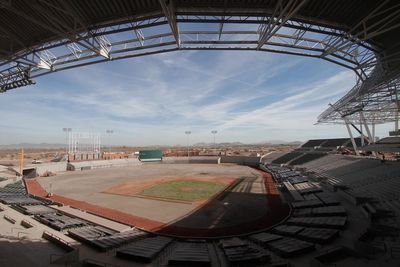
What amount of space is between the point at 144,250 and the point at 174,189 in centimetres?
2309

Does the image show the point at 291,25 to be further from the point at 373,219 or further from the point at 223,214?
the point at 223,214

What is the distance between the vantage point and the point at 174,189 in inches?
1566

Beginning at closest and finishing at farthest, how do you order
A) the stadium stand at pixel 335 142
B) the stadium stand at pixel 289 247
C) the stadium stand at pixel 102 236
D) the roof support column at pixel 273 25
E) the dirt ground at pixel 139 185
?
the roof support column at pixel 273 25
the stadium stand at pixel 289 247
the stadium stand at pixel 102 236
the dirt ground at pixel 139 185
the stadium stand at pixel 335 142

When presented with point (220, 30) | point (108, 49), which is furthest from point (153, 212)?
point (220, 30)

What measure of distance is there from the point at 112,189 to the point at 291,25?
112 feet

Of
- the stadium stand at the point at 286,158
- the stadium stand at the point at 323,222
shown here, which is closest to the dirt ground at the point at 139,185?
the stadium stand at the point at 323,222

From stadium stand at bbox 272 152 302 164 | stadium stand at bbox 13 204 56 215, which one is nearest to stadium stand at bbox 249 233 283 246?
stadium stand at bbox 13 204 56 215

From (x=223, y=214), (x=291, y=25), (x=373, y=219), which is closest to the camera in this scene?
(x=291, y=25)

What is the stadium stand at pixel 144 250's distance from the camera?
51.9ft

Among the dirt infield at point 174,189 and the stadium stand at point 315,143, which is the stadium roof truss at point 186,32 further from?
the stadium stand at point 315,143

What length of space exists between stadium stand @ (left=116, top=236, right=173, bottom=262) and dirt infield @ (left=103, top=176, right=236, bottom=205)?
12859 millimetres

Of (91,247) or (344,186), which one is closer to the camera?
(91,247)

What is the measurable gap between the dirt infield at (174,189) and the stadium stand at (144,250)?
12.9 metres

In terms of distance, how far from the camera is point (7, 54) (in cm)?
1839
